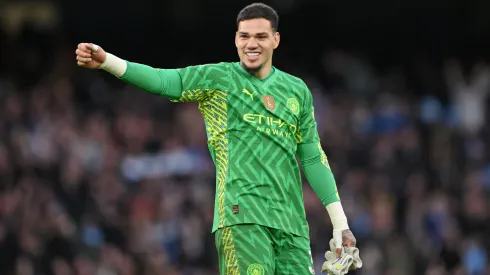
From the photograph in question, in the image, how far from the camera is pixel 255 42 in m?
8.32

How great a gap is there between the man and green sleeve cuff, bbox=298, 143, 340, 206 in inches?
6.7

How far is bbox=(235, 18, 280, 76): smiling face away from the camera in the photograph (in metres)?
8.32

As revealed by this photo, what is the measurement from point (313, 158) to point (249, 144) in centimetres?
62

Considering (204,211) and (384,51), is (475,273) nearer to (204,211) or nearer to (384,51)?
(204,211)

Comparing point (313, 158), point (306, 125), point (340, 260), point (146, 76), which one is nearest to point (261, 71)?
point (306, 125)

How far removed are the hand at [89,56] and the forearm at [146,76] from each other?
0.18 feet

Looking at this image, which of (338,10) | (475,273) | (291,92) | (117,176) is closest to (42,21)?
(338,10)

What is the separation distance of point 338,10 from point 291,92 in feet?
50.3

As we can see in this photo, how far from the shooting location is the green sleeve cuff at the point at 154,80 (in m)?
8.04

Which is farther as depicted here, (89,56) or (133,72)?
(133,72)

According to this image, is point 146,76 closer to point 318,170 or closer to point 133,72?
point 133,72

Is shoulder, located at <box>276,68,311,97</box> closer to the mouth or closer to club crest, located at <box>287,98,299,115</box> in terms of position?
club crest, located at <box>287,98,299,115</box>

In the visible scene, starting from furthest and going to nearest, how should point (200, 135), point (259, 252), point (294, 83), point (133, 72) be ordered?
point (200, 135) → point (294, 83) → point (259, 252) → point (133, 72)

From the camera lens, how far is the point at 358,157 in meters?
18.4
